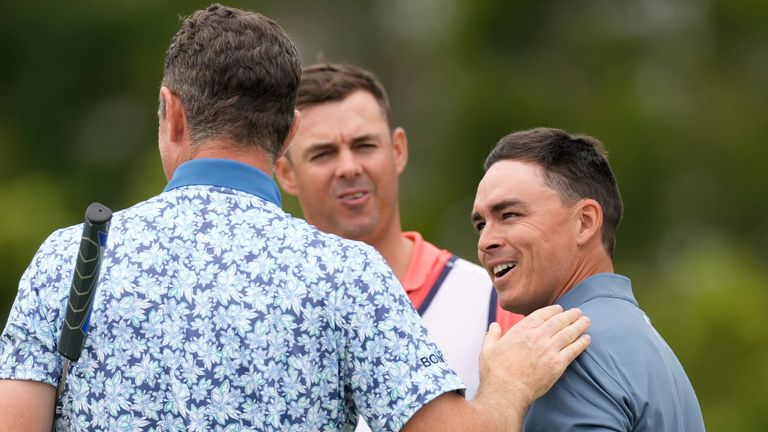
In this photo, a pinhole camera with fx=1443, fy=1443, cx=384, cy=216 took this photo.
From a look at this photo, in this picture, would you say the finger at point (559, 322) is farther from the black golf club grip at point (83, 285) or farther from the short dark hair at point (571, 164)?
the black golf club grip at point (83, 285)

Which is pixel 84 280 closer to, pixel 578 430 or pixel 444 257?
pixel 578 430

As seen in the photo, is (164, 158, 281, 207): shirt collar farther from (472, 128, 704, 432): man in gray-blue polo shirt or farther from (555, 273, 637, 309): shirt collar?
(555, 273, 637, 309): shirt collar

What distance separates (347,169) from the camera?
223 inches

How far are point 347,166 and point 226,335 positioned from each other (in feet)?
7.68

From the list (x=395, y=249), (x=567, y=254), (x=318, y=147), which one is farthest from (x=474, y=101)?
(x=567, y=254)

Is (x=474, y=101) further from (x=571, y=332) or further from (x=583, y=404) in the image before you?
(x=583, y=404)

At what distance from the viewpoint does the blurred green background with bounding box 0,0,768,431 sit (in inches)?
602

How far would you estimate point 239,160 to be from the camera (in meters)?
3.62

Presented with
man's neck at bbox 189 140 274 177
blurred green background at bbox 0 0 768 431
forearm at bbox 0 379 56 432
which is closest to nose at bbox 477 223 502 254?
man's neck at bbox 189 140 274 177

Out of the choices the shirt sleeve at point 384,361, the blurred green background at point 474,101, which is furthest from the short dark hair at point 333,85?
the blurred green background at point 474,101

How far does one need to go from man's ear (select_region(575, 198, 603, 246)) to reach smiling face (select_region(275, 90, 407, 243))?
1.50 meters

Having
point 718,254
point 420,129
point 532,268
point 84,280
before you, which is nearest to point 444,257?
point 532,268

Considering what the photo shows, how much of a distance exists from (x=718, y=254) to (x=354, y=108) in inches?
352

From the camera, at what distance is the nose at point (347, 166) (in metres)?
5.67
